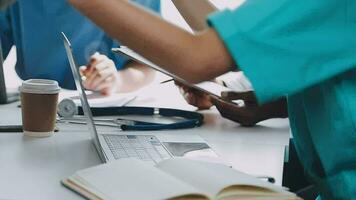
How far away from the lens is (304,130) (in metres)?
0.98

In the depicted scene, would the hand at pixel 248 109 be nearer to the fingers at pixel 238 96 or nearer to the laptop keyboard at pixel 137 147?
the fingers at pixel 238 96

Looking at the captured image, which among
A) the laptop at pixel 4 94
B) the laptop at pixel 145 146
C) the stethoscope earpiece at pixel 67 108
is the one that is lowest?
the laptop at pixel 145 146

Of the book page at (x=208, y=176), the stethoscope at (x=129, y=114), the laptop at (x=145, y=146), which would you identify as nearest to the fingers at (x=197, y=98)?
the stethoscope at (x=129, y=114)

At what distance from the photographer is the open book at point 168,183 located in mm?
758

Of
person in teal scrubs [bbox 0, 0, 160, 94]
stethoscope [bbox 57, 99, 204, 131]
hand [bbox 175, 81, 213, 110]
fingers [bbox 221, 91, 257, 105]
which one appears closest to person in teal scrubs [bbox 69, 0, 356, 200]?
stethoscope [bbox 57, 99, 204, 131]

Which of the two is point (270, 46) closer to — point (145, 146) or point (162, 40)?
point (162, 40)

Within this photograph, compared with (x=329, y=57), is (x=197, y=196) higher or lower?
lower

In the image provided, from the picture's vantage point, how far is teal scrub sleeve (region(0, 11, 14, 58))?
210 cm

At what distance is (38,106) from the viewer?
118 centimetres

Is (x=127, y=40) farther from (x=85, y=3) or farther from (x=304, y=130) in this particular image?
(x=304, y=130)

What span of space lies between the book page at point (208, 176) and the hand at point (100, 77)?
87 centimetres

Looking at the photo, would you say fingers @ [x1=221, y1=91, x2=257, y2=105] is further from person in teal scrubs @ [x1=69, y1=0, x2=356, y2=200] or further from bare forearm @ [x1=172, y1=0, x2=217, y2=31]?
person in teal scrubs @ [x1=69, y1=0, x2=356, y2=200]

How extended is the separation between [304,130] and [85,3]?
41 centimetres

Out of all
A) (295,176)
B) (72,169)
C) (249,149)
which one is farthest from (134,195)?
(295,176)
